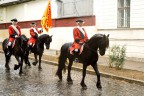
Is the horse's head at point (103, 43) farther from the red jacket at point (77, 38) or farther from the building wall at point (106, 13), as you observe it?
the building wall at point (106, 13)

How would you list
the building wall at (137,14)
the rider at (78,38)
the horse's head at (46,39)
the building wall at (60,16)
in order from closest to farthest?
the rider at (78,38) < the horse's head at (46,39) < the building wall at (137,14) < the building wall at (60,16)

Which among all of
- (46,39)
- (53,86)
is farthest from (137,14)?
(53,86)

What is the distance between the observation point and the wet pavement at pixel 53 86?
1045 centimetres

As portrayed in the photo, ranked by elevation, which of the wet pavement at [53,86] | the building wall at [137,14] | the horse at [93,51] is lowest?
the wet pavement at [53,86]

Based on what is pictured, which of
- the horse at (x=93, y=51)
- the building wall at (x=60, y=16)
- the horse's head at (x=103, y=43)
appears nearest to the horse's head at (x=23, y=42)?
the horse at (x=93, y=51)

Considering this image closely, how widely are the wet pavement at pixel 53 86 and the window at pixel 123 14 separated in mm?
6427

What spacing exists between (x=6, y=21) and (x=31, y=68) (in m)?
21.1

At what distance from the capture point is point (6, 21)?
36594mm

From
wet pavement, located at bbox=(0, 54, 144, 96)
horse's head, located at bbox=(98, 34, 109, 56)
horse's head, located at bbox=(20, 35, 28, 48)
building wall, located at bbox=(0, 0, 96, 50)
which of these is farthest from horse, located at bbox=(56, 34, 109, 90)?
building wall, located at bbox=(0, 0, 96, 50)

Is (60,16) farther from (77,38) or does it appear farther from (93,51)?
(93,51)

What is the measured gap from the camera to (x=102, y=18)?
2136cm

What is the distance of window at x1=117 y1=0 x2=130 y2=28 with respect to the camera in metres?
19.8

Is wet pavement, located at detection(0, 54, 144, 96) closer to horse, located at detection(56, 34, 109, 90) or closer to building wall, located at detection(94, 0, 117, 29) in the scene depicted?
horse, located at detection(56, 34, 109, 90)

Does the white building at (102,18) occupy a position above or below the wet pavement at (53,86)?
above
